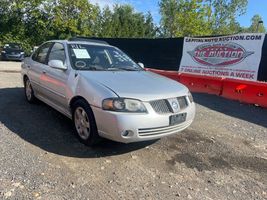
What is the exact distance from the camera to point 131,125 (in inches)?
161

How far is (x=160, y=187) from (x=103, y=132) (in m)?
1.13

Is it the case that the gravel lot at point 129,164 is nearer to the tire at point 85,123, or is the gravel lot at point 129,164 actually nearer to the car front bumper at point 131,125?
the tire at point 85,123

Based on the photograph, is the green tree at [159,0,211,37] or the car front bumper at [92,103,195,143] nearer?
the car front bumper at [92,103,195,143]

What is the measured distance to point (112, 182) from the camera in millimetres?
Answer: 3717

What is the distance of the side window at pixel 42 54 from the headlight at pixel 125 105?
2747 mm

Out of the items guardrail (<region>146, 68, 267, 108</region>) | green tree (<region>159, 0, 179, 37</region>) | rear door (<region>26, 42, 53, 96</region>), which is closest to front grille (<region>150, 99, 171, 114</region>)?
rear door (<region>26, 42, 53, 96</region>)

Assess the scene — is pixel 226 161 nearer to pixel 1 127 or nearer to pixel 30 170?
pixel 30 170

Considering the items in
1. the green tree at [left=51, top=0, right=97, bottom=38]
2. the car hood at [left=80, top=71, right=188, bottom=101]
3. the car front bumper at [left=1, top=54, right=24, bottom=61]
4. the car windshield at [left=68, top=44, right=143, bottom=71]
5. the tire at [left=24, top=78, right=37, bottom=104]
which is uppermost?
the green tree at [left=51, top=0, right=97, bottom=38]

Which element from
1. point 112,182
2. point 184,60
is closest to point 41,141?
point 112,182

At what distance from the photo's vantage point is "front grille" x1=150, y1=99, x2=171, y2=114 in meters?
4.22

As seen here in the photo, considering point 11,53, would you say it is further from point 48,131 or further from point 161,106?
point 161,106

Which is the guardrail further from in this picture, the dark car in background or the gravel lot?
the dark car in background

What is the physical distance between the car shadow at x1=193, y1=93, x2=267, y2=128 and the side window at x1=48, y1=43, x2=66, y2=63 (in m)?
4.12

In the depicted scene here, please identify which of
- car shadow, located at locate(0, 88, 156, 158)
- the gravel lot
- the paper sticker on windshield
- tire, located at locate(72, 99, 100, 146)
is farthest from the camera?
the paper sticker on windshield
